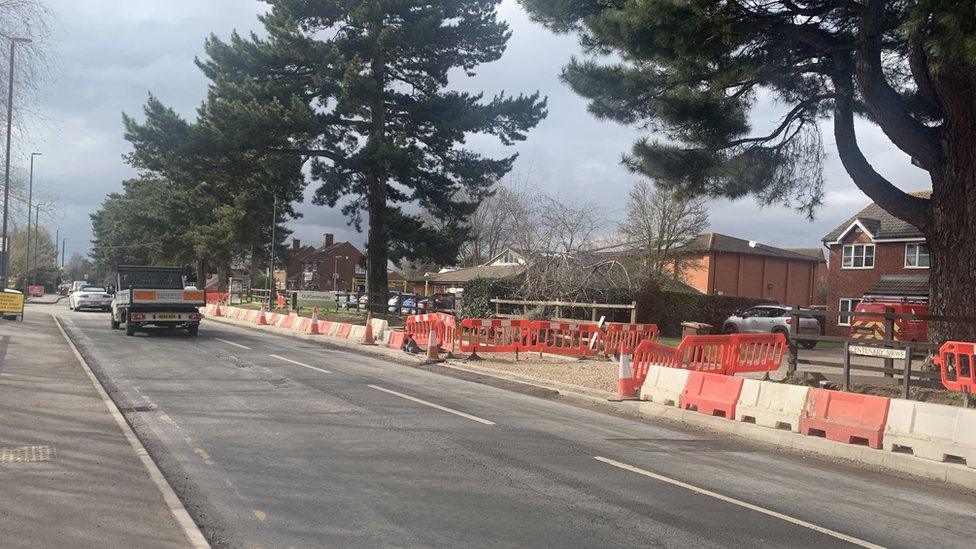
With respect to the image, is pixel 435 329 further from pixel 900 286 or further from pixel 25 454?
pixel 900 286

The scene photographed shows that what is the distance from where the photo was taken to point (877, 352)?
13.1 meters

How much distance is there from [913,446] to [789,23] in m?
9.23

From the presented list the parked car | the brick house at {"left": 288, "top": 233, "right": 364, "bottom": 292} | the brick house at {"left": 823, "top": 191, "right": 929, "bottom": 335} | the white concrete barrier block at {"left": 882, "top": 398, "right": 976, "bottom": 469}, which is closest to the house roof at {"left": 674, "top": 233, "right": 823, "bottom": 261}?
the brick house at {"left": 823, "top": 191, "right": 929, "bottom": 335}

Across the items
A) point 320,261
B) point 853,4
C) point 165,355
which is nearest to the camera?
point 853,4

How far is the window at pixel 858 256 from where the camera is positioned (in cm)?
4138

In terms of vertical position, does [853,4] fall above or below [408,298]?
above

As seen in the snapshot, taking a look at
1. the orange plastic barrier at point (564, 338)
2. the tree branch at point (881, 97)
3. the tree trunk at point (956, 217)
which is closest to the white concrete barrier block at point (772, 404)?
the tree trunk at point (956, 217)

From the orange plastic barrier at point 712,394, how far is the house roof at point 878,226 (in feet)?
100

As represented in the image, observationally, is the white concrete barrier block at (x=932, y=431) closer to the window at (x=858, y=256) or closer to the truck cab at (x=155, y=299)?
the truck cab at (x=155, y=299)

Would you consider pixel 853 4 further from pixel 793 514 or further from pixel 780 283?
pixel 780 283

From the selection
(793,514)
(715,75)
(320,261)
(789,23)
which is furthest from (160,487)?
(320,261)

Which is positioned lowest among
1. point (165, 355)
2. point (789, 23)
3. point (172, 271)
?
point (165, 355)

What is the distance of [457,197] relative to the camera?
37.0m

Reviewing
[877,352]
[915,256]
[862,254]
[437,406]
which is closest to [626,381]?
[437,406]
